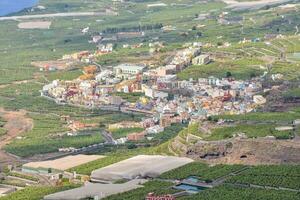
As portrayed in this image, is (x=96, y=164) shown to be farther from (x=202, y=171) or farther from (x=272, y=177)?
(x=272, y=177)

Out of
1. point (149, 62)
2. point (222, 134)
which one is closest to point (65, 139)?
point (222, 134)

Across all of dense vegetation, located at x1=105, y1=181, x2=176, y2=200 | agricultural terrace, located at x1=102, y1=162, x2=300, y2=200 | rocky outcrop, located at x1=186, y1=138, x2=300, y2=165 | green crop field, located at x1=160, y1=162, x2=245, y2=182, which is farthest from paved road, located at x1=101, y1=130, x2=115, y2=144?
dense vegetation, located at x1=105, y1=181, x2=176, y2=200

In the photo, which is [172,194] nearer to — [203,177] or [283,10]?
[203,177]

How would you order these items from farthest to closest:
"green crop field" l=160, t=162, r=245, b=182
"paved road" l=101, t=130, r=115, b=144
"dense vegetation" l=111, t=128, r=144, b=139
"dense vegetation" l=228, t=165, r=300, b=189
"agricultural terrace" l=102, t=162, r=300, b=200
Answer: "dense vegetation" l=111, t=128, r=144, b=139
"paved road" l=101, t=130, r=115, b=144
"green crop field" l=160, t=162, r=245, b=182
"dense vegetation" l=228, t=165, r=300, b=189
"agricultural terrace" l=102, t=162, r=300, b=200

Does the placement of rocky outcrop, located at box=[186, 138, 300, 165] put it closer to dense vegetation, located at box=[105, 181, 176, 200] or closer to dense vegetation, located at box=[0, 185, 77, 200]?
dense vegetation, located at box=[105, 181, 176, 200]

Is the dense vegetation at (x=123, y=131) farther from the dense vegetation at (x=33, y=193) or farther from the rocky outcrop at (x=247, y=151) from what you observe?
the dense vegetation at (x=33, y=193)

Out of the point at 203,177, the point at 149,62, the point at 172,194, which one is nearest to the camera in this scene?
the point at 172,194

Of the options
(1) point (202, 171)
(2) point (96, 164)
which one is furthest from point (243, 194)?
(2) point (96, 164)
